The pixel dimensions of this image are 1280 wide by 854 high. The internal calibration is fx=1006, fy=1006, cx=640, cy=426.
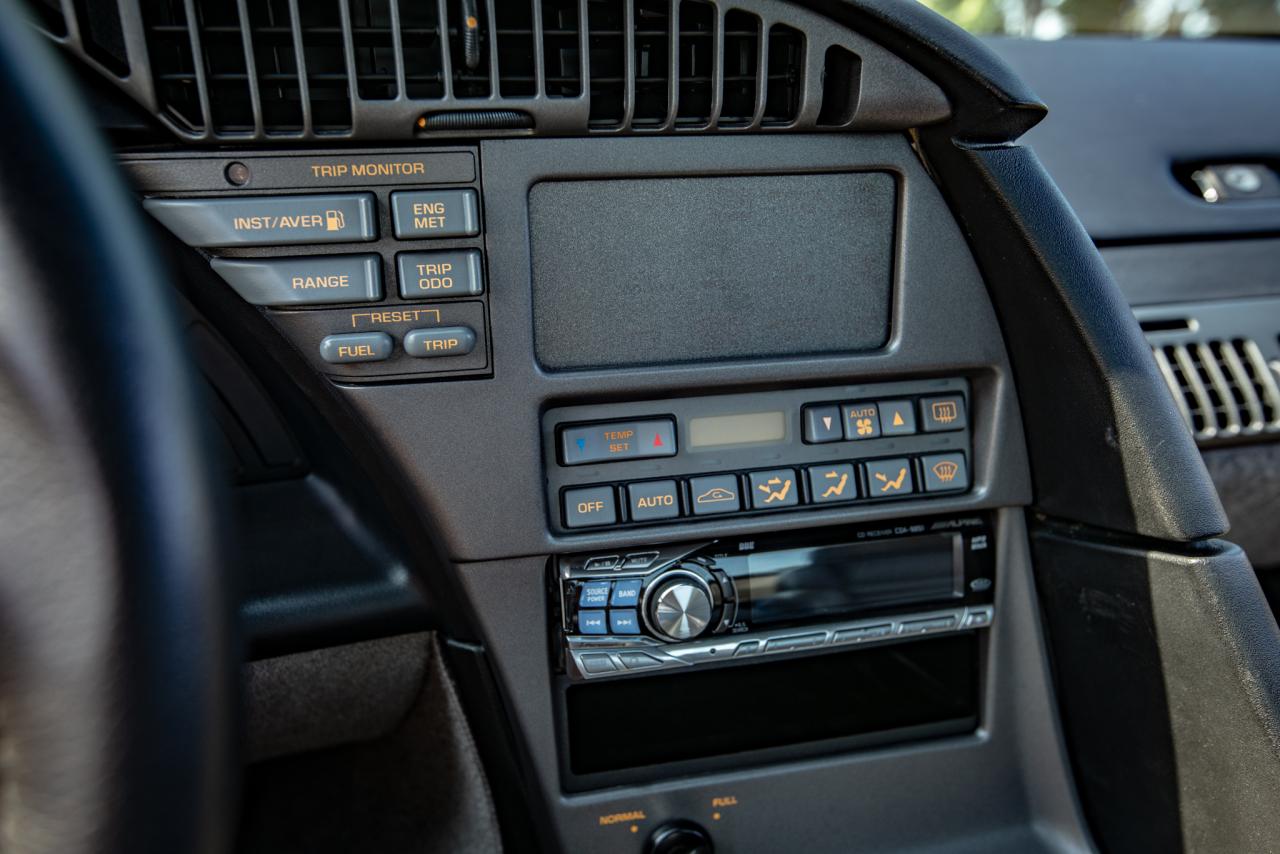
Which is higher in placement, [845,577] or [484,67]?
[484,67]

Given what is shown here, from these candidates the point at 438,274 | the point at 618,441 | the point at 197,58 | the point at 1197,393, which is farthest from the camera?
the point at 1197,393

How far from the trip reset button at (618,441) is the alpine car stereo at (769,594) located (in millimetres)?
119

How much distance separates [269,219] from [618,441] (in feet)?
1.48

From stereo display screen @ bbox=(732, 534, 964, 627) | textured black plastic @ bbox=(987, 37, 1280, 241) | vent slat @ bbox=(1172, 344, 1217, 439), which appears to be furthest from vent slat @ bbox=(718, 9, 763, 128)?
vent slat @ bbox=(1172, 344, 1217, 439)

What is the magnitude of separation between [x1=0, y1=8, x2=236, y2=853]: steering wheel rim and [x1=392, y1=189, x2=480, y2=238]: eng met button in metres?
0.42

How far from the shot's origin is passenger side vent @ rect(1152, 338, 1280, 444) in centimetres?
172

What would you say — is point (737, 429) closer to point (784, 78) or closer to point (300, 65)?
point (784, 78)

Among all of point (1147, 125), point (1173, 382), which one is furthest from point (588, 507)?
point (1147, 125)

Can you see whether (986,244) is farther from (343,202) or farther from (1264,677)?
(343,202)

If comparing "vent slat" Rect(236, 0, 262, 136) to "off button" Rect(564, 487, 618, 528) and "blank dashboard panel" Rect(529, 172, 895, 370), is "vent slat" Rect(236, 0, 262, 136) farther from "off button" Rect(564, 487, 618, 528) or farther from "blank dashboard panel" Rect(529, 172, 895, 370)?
"off button" Rect(564, 487, 618, 528)

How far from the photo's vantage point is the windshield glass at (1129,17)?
212 centimetres

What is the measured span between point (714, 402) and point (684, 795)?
0.51 meters

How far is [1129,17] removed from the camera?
219 cm

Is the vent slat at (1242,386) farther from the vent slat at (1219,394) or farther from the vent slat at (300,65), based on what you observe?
the vent slat at (300,65)
